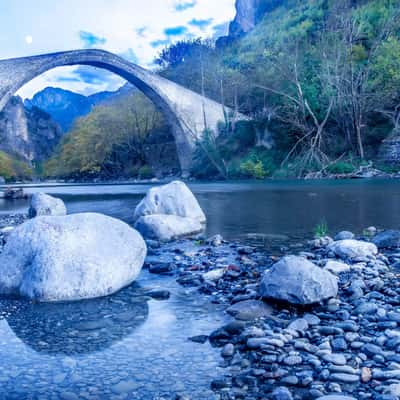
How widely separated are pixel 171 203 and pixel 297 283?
4.82m

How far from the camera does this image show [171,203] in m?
7.61

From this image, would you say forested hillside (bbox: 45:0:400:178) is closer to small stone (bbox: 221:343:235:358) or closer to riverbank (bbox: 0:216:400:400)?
riverbank (bbox: 0:216:400:400)

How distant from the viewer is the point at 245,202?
11.8 m

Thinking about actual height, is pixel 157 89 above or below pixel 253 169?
above

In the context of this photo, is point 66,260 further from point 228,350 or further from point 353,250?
point 353,250

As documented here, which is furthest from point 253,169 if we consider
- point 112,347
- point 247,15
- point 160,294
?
point 247,15

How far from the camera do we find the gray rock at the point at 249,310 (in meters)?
2.85

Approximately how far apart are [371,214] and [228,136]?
79.8 feet

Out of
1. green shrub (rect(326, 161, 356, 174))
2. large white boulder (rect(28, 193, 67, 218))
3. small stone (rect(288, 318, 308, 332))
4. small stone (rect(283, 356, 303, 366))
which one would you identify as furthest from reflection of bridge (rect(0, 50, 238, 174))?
small stone (rect(283, 356, 303, 366))

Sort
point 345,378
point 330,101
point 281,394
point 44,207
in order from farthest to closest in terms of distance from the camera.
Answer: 1. point 330,101
2. point 44,207
3. point 345,378
4. point 281,394

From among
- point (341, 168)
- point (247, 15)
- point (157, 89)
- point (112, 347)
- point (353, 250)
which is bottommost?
point (112, 347)

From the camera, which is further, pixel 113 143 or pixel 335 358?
pixel 113 143

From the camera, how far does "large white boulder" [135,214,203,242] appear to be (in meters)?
6.43

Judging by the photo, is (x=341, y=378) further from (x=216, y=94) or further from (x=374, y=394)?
(x=216, y=94)
